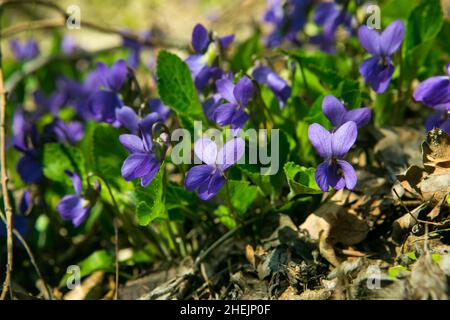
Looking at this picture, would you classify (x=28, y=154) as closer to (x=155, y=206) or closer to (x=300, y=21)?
(x=155, y=206)

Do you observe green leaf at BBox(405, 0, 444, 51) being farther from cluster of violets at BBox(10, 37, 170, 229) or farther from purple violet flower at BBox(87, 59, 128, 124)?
purple violet flower at BBox(87, 59, 128, 124)

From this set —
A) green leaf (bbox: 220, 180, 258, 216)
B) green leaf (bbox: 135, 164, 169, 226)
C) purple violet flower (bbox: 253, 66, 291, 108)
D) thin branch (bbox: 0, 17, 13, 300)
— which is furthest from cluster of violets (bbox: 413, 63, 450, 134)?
thin branch (bbox: 0, 17, 13, 300)

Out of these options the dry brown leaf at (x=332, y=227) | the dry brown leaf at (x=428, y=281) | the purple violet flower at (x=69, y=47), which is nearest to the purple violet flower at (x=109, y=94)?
the dry brown leaf at (x=332, y=227)

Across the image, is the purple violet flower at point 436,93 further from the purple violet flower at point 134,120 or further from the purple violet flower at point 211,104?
the purple violet flower at point 134,120

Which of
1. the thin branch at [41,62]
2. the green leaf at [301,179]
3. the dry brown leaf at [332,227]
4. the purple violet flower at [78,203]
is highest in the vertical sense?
the thin branch at [41,62]

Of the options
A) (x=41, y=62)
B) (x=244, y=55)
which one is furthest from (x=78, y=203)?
(x=41, y=62)
